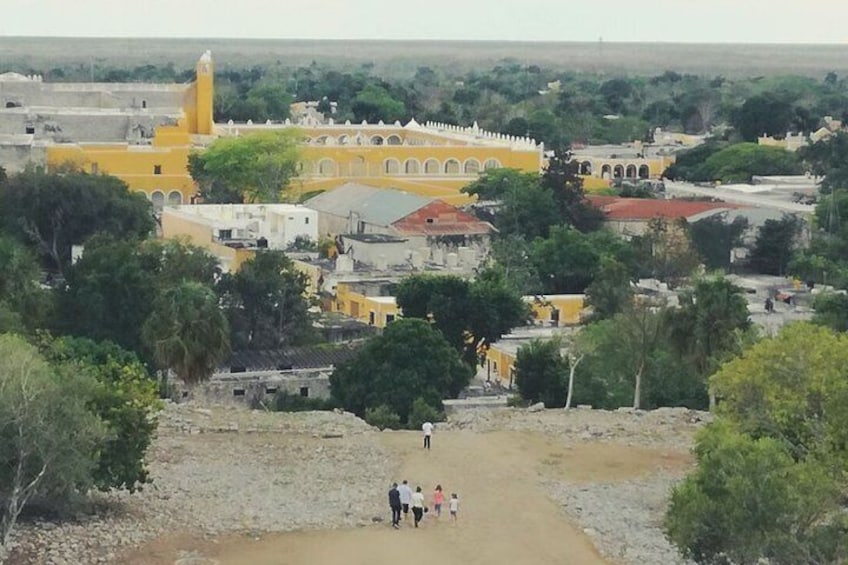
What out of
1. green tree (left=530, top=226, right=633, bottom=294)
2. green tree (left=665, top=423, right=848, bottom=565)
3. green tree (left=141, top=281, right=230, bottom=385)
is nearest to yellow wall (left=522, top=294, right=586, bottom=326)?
green tree (left=530, top=226, right=633, bottom=294)

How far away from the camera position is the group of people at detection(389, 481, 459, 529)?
1825 cm

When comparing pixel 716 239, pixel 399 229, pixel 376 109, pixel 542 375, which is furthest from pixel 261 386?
pixel 376 109

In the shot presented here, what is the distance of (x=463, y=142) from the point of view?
60.8m

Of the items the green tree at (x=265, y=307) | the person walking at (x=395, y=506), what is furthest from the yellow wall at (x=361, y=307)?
the person walking at (x=395, y=506)

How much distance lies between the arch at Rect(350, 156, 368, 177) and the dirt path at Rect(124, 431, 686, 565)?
36.2m

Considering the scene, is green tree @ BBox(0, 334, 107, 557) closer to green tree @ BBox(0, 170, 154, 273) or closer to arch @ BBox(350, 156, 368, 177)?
green tree @ BBox(0, 170, 154, 273)

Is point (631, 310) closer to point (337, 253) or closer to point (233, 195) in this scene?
point (337, 253)

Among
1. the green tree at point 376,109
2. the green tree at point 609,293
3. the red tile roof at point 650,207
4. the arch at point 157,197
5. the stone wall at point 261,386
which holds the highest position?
the green tree at point 609,293

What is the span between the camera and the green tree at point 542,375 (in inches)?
1115

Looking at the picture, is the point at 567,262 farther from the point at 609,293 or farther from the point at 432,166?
the point at 432,166

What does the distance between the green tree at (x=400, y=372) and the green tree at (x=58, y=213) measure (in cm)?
1315

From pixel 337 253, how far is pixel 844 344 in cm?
2441

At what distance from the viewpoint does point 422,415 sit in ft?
82.2

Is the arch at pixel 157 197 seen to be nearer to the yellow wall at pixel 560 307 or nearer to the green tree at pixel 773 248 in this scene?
the green tree at pixel 773 248
